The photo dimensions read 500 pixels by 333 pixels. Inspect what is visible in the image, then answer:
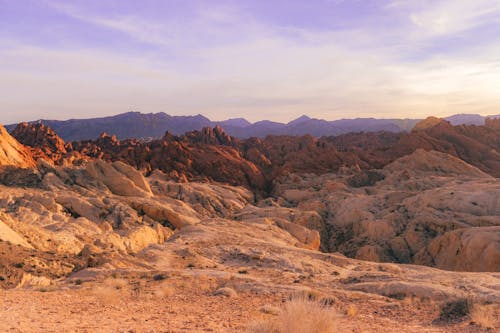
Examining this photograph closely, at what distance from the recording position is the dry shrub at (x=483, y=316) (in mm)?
7565

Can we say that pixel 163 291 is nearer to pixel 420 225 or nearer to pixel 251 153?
pixel 420 225

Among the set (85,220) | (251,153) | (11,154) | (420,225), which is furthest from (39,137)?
(420,225)

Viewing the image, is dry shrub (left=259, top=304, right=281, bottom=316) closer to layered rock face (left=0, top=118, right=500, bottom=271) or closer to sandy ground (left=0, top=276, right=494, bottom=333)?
sandy ground (left=0, top=276, right=494, bottom=333)

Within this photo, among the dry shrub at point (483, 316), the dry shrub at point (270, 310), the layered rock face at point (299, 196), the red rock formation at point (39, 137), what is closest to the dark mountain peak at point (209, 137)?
the layered rock face at point (299, 196)

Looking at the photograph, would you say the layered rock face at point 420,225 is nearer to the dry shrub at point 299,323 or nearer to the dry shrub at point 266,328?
the dry shrub at point 299,323

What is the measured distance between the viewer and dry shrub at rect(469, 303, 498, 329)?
7565mm

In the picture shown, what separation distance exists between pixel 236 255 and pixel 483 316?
1105 centimetres

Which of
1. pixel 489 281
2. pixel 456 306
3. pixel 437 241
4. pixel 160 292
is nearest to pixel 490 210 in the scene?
pixel 437 241

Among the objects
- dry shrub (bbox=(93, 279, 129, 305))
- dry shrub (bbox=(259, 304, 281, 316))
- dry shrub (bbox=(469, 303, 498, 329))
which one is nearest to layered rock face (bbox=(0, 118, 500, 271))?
dry shrub (bbox=(93, 279, 129, 305))

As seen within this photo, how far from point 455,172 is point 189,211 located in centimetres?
4557

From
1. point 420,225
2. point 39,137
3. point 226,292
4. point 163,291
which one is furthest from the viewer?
point 39,137

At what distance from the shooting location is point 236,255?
17.6 meters

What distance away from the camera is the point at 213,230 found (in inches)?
936

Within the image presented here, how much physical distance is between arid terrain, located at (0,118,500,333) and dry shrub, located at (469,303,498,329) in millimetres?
36
